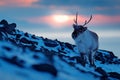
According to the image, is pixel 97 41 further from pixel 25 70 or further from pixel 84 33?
pixel 25 70

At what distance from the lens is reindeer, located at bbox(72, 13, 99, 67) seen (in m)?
18.0

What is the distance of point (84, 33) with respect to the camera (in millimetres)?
18531

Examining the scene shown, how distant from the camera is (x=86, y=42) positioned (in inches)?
749

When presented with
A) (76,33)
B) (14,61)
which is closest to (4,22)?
(76,33)

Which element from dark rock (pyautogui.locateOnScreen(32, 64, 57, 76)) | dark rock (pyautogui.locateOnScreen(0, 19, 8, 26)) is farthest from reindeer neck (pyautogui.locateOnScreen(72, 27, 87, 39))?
dark rock (pyautogui.locateOnScreen(32, 64, 57, 76))

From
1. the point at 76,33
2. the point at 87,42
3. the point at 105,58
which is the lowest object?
the point at 105,58

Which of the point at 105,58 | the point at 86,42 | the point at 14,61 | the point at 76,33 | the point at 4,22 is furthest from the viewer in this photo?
the point at 105,58

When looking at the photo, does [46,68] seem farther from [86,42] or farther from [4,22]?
[4,22]

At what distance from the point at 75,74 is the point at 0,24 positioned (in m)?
21.4

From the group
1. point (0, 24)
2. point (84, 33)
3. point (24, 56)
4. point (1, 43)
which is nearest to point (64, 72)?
point (24, 56)

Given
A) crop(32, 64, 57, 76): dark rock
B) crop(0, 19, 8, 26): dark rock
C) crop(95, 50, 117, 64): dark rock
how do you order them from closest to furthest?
crop(32, 64, 57, 76): dark rock
crop(95, 50, 117, 64): dark rock
crop(0, 19, 8, 26): dark rock

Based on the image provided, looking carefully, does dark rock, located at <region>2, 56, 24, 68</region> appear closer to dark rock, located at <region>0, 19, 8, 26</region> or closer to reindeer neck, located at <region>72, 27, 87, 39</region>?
reindeer neck, located at <region>72, 27, 87, 39</region>

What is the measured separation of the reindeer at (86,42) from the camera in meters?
18.0

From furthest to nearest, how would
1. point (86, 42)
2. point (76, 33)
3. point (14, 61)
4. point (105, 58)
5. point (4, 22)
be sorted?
point (105, 58) < point (4, 22) < point (86, 42) < point (76, 33) < point (14, 61)
